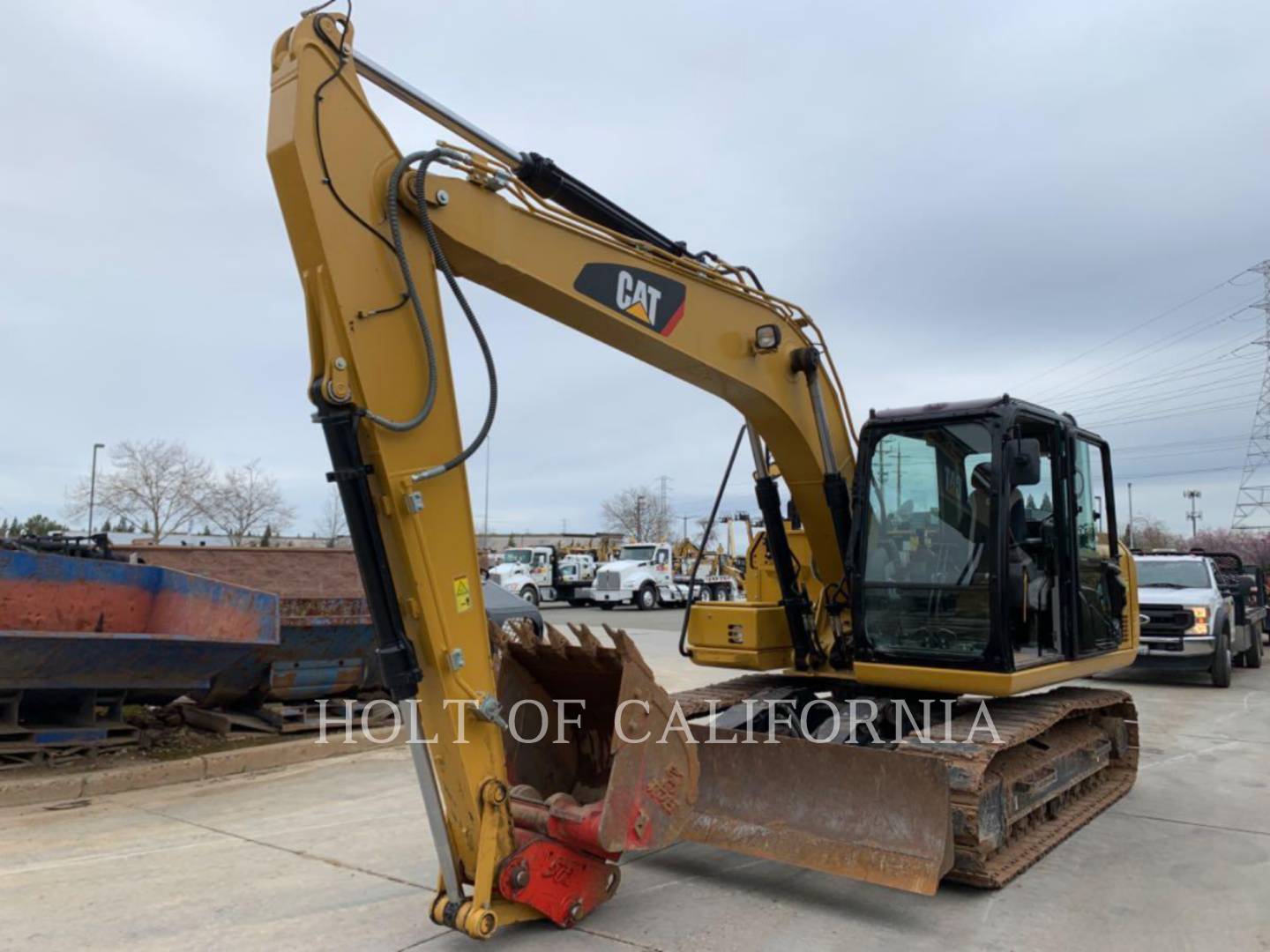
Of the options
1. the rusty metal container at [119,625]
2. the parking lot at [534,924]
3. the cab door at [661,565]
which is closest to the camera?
the parking lot at [534,924]

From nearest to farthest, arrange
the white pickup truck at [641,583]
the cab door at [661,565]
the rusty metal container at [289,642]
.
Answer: the rusty metal container at [289,642]
the white pickup truck at [641,583]
the cab door at [661,565]

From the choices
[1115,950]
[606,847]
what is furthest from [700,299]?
[1115,950]

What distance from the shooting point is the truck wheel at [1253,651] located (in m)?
14.6

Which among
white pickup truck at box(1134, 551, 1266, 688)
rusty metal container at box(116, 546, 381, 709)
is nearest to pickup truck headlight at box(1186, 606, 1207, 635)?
white pickup truck at box(1134, 551, 1266, 688)

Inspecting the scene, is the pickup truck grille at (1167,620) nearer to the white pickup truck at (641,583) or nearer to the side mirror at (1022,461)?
the side mirror at (1022,461)

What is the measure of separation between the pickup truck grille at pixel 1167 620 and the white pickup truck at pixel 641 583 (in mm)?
17336

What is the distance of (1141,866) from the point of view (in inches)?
203

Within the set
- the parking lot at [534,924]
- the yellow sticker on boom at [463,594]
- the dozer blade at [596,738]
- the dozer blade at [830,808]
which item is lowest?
the parking lot at [534,924]

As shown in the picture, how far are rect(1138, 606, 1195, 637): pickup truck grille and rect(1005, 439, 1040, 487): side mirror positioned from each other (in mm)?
8560

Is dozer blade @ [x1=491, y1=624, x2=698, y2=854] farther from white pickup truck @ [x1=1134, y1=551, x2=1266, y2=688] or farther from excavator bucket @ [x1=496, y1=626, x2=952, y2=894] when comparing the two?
white pickup truck @ [x1=1134, y1=551, x2=1266, y2=688]

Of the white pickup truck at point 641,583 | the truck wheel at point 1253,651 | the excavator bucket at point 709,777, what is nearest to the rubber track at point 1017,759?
the excavator bucket at point 709,777

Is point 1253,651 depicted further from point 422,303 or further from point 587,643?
point 422,303

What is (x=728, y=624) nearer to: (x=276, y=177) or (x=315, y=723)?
(x=276, y=177)

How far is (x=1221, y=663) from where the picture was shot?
12383mm
